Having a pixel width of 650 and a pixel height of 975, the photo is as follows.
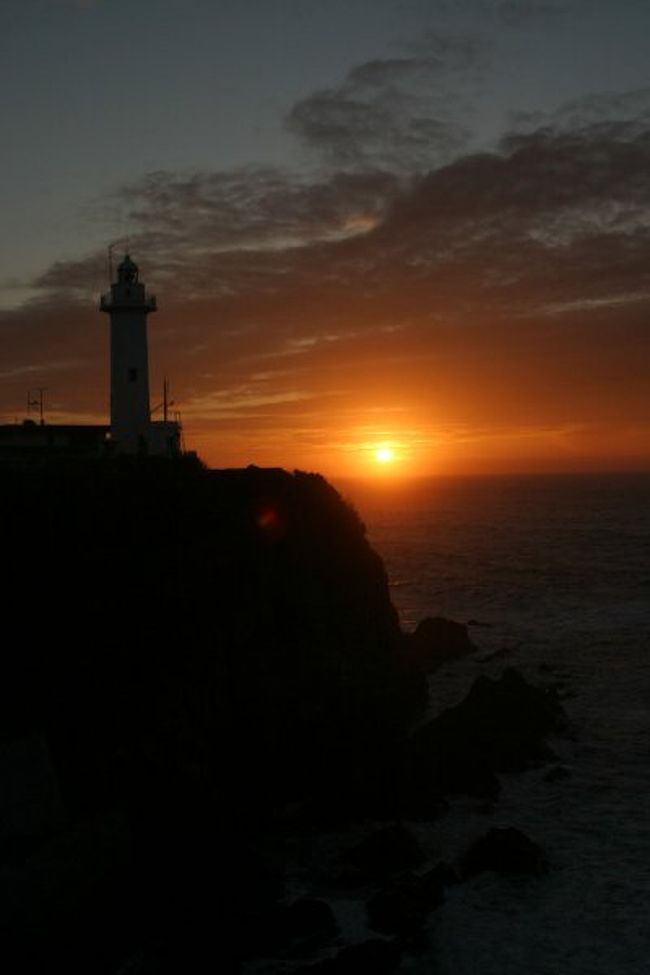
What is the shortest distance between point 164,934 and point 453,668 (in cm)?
2668

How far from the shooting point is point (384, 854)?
22172 millimetres

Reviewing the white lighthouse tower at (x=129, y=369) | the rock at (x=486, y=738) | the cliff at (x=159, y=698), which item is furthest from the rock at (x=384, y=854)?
the white lighthouse tower at (x=129, y=369)

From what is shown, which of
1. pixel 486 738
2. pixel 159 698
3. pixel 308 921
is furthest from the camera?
pixel 486 738

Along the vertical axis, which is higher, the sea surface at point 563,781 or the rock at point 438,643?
the rock at point 438,643

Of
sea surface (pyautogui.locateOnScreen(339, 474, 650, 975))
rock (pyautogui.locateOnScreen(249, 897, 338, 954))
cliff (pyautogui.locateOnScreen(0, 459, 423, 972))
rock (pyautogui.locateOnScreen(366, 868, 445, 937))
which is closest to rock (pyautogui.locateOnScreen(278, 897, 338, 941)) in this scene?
rock (pyautogui.locateOnScreen(249, 897, 338, 954))

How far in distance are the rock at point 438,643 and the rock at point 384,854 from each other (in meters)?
21.1

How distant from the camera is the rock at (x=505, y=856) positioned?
21.8 metres

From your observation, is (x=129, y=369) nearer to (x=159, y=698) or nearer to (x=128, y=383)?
(x=128, y=383)

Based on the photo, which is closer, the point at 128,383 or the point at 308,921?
the point at 308,921

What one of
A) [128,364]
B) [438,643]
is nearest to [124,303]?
[128,364]

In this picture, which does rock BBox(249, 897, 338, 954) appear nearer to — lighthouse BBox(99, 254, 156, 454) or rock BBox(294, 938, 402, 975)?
rock BBox(294, 938, 402, 975)

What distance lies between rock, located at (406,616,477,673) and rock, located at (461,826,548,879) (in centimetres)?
2111

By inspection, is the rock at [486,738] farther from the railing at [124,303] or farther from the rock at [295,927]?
the railing at [124,303]

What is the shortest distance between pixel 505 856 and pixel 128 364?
2795 cm
